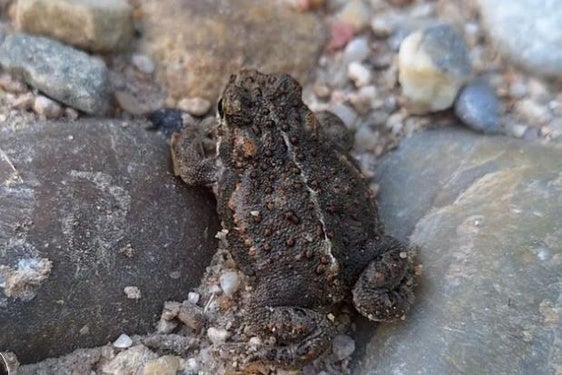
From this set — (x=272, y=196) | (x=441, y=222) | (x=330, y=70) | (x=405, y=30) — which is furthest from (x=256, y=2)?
(x=441, y=222)

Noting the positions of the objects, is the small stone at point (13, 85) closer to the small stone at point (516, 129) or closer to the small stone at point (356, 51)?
the small stone at point (356, 51)

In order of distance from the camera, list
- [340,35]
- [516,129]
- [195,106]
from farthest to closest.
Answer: [340,35]
[195,106]
[516,129]

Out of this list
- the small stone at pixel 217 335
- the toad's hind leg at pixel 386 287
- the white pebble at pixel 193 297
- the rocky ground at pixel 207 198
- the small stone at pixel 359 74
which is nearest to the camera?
the rocky ground at pixel 207 198

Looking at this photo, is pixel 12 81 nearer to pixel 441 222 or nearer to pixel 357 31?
pixel 357 31

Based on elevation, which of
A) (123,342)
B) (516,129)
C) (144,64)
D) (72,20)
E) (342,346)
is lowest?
(342,346)

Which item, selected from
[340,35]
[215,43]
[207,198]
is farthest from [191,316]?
[340,35]

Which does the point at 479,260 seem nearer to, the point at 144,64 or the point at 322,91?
the point at 322,91

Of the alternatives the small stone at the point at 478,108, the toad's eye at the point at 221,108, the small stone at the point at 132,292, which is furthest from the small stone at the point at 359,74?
the small stone at the point at 132,292
